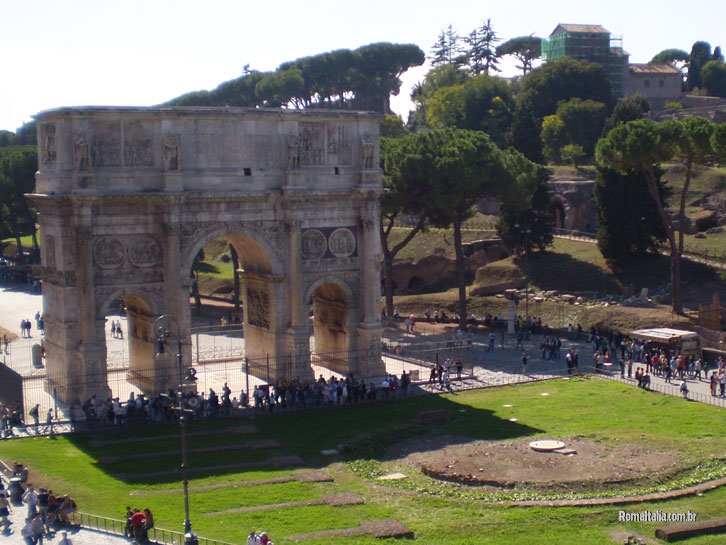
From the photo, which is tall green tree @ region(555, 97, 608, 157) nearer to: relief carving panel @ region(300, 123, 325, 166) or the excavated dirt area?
relief carving panel @ region(300, 123, 325, 166)

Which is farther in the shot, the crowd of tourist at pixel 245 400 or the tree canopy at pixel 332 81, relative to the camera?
the tree canopy at pixel 332 81

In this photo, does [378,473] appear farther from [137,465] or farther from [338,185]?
[338,185]

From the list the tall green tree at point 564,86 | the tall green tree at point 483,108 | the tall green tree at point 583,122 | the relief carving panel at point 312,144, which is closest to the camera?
the relief carving panel at point 312,144

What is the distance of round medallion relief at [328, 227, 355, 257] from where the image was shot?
42094 mm

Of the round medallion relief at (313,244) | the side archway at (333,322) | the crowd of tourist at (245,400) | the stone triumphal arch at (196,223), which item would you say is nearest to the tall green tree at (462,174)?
the stone triumphal arch at (196,223)

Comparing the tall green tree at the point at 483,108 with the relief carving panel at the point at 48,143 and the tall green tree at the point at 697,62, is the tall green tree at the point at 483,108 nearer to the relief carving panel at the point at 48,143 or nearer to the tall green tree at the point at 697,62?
the tall green tree at the point at 697,62

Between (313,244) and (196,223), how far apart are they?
5.18 m

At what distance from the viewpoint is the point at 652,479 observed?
2903cm

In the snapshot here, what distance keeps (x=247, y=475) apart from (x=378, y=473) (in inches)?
156

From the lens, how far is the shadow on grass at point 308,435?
31328mm

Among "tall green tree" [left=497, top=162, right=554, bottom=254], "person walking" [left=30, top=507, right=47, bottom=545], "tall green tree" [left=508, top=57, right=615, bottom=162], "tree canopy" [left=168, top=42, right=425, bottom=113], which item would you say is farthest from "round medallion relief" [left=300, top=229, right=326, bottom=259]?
"tree canopy" [left=168, top=42, right=425, bottom=113]

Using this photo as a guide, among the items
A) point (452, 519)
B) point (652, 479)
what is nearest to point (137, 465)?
point (452, 519)

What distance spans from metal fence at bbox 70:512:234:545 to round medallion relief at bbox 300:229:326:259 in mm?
17662

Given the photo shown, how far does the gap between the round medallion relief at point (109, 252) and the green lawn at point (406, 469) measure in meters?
6.68
